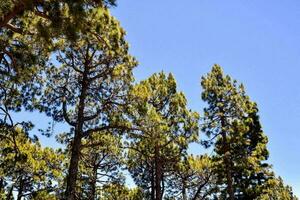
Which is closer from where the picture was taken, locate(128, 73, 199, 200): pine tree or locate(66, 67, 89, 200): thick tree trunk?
locate(66, 67, 89, 200): thick tree trunk

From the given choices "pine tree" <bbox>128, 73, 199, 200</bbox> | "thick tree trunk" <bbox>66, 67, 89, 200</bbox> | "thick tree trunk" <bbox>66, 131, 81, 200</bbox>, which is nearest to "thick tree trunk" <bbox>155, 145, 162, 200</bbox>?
"pine tree" <bbox>128, 73, 199, 200</bbox>

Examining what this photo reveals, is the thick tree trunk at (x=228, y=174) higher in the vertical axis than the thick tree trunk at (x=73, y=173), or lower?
higher

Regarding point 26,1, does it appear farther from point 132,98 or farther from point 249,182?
point 249,182

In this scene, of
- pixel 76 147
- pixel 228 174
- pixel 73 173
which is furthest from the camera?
pixel 228 174

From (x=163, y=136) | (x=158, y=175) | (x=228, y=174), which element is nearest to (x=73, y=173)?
(x=163, y=136)

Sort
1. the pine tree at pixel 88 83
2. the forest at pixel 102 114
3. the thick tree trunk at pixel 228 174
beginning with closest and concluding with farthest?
the forest at pixel 102 114, the pine tree at pixel 88 83, the thick tree trunk at pixel 228 174

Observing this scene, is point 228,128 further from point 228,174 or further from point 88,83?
point 88,83

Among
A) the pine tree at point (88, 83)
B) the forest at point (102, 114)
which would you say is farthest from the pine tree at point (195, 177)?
the pine tree at point (88, 83)

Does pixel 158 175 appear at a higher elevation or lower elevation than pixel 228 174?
lower

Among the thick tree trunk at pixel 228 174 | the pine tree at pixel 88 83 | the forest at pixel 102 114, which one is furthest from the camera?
the thick tree trunk at pixel 228 174

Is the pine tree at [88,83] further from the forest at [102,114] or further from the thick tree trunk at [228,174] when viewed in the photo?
the thick tree trunk at [228,174]

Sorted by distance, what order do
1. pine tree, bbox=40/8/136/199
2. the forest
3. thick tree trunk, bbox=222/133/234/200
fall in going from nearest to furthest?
1. the forest
2. pine tree, bbox=40/8/136/199
3. thick tree trunk, bbox=222/133/234/200

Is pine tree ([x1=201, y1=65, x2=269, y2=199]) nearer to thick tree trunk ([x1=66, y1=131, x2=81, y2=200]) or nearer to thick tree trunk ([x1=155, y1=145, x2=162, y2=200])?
thick tree trunk ([x1=155, y1=145, x2=162, y2=200])

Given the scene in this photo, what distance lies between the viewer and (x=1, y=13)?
773cm
